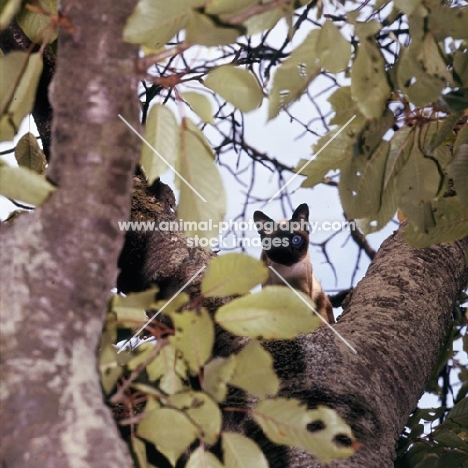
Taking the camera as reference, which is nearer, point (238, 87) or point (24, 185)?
point (24, 185)

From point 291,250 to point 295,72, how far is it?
2833mm

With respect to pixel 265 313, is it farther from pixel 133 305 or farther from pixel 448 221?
pixel 448 221

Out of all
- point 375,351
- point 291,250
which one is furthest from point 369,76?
point 291,250

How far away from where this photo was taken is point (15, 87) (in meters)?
0.85

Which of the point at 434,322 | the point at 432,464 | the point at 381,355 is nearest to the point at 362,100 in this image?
the point at 381,355

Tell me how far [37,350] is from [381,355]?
1.05 meters

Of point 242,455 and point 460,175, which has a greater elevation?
point 460,175

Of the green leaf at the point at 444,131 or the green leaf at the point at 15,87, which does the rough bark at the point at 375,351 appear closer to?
the green leaf at the point at 444,131

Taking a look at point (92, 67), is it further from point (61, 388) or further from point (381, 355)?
point (381, 355)

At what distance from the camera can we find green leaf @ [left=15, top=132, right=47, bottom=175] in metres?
1.55

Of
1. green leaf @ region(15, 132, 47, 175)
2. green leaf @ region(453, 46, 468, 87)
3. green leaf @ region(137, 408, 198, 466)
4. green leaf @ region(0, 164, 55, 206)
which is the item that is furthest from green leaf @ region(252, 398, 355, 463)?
green leaf @ region(15, 132, 47, 175)

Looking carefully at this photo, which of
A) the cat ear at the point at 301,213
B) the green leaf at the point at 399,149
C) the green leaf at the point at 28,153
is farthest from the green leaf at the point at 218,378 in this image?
the cat ear at the point at 301,213

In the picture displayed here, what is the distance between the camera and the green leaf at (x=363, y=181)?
3.63 feet

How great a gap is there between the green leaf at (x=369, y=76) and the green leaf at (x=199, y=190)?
273mm
